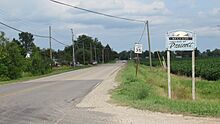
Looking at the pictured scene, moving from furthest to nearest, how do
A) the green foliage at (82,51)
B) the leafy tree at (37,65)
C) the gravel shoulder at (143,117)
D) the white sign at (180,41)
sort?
the green foliage at (82,51) → the leafy tree at (37,65) → the white sign at (180,41) → the gravel shoulder at (143,117)

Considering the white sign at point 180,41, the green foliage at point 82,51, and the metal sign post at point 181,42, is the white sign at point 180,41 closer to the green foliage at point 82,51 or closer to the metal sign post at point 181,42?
the metal sign post at point 181,42

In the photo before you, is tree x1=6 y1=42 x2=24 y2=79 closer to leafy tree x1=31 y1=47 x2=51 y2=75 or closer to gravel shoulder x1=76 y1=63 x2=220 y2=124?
leafy tree x1=31 y1=47 x2=51 y2=75

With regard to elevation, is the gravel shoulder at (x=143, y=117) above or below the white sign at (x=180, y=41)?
below

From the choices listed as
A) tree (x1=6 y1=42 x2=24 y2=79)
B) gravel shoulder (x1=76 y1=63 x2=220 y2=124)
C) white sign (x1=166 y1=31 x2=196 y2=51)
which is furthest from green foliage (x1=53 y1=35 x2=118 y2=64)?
gravel shoulder (x1=76 y1=63 x2=220 y2=124)

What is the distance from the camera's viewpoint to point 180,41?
18406mm

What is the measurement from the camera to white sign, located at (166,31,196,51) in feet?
60.2

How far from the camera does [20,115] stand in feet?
43.5

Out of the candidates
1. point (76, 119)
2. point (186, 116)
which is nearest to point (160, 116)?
point (186, 116)

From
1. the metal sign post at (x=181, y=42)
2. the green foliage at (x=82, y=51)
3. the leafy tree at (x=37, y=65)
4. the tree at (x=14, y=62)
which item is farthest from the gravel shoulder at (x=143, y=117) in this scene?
the green foliage at (x=82, y=51)

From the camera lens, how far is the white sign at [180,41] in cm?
1834

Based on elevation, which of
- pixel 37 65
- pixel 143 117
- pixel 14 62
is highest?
pixel 14 62

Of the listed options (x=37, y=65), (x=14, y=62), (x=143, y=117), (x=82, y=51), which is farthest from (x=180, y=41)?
(x=82, y=51)

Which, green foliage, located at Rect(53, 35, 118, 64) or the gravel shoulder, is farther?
green foliage, located at Rect(53, 35, 118, 64)

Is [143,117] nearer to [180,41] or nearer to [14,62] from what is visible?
[180,41]
